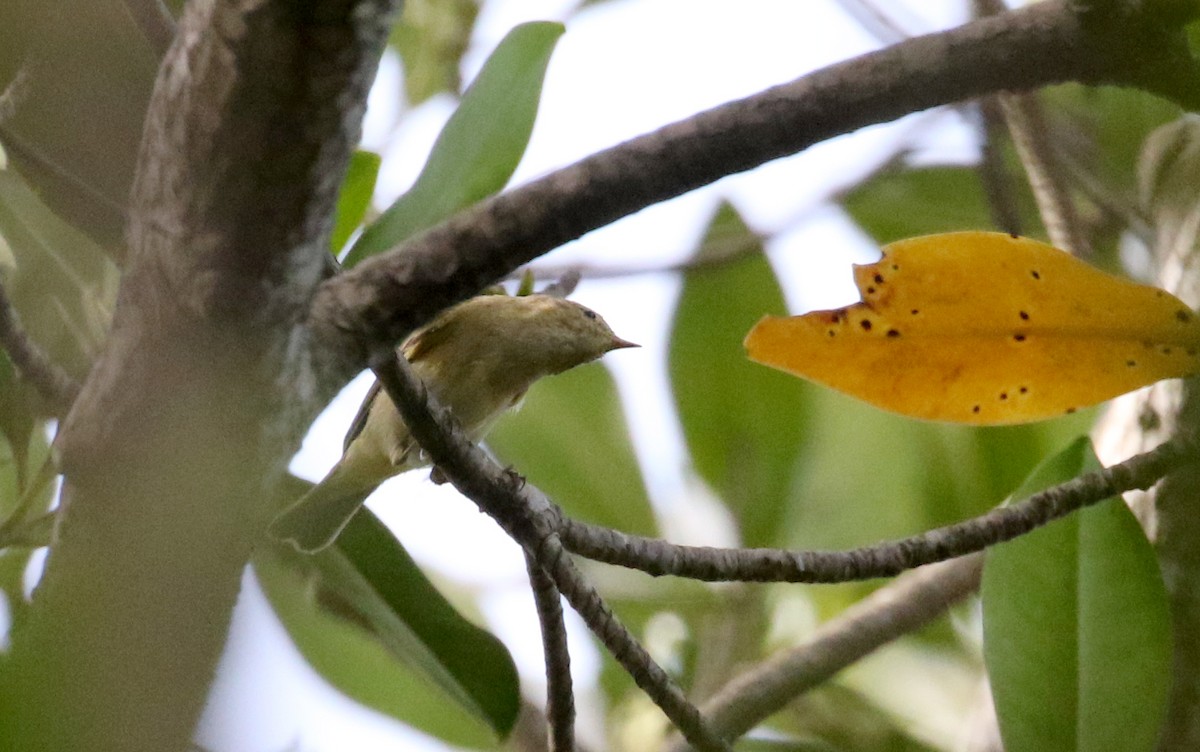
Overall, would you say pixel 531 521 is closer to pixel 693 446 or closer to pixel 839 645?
pixel 839 645

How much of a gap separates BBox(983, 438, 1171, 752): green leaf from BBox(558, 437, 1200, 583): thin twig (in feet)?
0.12

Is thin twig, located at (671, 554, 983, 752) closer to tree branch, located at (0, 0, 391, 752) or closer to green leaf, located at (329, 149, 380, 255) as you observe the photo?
green leaf, located at (329, 149, 380, 255)

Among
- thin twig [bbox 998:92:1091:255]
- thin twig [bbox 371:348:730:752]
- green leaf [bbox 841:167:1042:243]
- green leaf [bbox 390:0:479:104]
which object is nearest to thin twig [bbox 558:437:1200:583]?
thin twig [bbox 371:348:730:752]

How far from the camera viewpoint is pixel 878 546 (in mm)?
925

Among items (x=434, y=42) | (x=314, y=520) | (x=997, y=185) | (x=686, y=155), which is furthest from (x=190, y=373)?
(x=434, y=42)

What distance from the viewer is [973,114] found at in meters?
1.68

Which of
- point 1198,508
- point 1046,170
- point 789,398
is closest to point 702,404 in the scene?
point 789,398

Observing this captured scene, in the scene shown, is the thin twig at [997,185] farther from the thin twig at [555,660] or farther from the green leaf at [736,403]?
the thin twig at [555,660]

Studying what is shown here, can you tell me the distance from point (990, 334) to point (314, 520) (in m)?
0.67

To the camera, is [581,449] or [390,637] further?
[581,449]

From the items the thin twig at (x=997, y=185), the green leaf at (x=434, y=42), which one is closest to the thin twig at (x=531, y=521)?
the thin twig at (x=997, y=185)

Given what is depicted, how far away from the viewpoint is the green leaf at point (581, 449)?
1646 mm

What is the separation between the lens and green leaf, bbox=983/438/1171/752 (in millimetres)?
877

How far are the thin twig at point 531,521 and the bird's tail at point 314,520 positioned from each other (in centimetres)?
30
